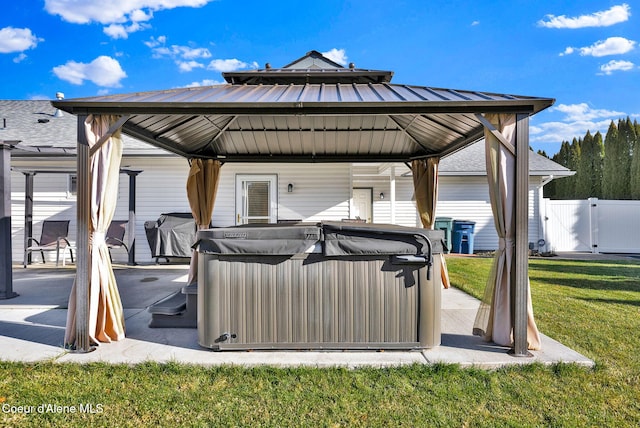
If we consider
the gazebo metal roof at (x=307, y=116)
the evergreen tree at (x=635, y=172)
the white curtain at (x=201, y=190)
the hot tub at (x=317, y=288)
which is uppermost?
the evergreen tree at (x=635, y=172)

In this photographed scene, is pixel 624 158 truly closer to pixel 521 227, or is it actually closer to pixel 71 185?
pixel 521 227

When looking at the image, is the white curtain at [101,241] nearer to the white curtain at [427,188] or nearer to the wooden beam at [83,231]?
the wooden beam at [83,231]

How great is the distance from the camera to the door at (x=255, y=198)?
8.48 meters

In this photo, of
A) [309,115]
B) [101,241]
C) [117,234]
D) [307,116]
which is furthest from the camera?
[117,234]

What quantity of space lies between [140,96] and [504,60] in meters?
14.3

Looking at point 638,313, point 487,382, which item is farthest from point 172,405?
point 638,313

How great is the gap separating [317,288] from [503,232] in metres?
1.79

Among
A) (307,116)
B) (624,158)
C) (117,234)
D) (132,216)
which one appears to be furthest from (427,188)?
(624,158)

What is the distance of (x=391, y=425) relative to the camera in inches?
82.6

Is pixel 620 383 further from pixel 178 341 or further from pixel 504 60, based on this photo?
pixel 504 60

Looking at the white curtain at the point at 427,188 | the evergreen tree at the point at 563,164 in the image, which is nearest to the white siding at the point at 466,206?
the white curtain at the point at 427,188

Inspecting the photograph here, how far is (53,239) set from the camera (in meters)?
8.14

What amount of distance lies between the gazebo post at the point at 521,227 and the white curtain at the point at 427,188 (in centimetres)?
295

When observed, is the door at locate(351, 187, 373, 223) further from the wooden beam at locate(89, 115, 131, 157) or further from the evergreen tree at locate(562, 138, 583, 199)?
the evergreen tree at locate(562, 138, 583, 199)
